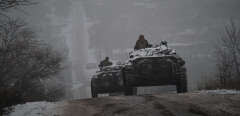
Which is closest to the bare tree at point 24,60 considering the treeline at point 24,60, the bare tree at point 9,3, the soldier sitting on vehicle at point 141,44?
the treeline at point 24,60

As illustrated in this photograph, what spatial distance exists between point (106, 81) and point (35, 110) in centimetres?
623

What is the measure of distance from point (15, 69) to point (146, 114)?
48.1ft

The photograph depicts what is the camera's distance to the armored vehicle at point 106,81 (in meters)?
9.88

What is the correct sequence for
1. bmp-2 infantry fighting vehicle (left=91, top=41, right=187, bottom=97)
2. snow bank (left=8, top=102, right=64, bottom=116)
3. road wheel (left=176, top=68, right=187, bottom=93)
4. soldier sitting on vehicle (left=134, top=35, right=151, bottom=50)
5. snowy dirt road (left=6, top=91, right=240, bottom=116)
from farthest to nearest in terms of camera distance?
1. soldier sitting on vehicle (left=134, top=35, right=151, bottom=50)
2. bmp-2 infantry fighting vehicle (left=91, top=41, right=187, bottom=97)
3. road wheel (left=176, top=68, right=187, bottom=93)
4. snow bank (left=8, top=102, right=64, bottom=116)
5. snowy dirt road (left=6, top=91, right=240, bottom=116)

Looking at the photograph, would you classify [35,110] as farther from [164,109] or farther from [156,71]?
[156,71]

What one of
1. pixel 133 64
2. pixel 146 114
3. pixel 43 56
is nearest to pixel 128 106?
pixel 146 114

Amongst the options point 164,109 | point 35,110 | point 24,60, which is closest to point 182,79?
point 164,109

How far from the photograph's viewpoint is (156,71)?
733cm

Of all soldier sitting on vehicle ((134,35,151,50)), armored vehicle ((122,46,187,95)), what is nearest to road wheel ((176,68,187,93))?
armored vehicle ((122,46,187,95))

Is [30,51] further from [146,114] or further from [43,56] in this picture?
[146,114]

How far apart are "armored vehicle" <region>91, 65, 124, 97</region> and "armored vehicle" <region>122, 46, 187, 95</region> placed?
2.59 m

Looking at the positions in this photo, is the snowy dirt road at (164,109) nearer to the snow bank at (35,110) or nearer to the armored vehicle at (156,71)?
the snow bank at (35,110)

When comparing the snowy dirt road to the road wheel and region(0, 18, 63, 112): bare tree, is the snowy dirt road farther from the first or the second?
region(0, 18, 63, 112): bare tree

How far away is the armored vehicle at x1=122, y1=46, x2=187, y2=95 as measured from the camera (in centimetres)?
720
